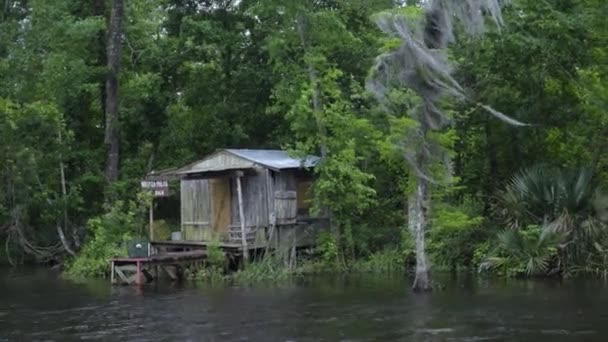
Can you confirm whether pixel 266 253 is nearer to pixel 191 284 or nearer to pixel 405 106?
pixel 191 284

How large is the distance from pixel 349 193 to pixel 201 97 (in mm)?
10073

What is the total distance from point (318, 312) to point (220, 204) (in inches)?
466

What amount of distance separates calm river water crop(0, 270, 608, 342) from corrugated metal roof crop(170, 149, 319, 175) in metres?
4.72

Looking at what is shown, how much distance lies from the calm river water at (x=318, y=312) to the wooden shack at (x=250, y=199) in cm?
372

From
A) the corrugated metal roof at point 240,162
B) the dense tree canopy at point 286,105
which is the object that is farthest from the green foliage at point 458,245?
the corrugated metal roof at point 240,162

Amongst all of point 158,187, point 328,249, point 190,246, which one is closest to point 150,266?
point 158,187

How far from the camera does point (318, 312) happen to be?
61.6 feet

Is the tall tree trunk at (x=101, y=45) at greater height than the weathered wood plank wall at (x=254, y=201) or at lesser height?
greater

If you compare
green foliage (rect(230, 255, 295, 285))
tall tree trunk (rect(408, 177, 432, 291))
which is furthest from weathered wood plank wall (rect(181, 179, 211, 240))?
tall tree trunk (rect(408, 177, 432, 291))

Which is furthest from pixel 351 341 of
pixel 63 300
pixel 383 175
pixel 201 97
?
pixel 201 97

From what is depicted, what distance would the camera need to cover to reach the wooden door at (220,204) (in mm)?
29939

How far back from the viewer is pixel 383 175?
99.4ft

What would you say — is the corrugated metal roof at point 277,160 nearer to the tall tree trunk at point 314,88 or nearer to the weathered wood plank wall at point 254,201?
the weathered wood plank wall at point 254,201

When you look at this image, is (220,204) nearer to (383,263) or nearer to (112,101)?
(383,263)
